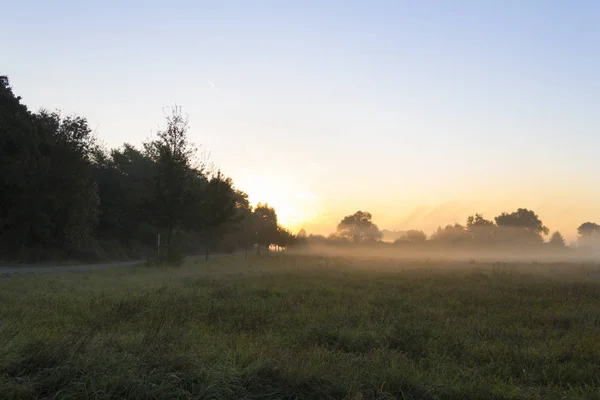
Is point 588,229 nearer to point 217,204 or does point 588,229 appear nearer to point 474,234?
point 474,234

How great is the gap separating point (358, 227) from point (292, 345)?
534 ft

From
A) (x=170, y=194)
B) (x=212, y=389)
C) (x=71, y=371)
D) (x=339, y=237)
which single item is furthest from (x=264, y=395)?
(x=339, y=237)

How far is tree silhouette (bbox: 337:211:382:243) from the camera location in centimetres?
16512

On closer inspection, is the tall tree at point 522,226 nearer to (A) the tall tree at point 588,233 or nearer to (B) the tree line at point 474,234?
(B) the tree line at point 474,234

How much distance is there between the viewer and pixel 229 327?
8039 mm

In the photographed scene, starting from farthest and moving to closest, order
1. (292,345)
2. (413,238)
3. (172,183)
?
(413,238)
(172,183)
(292,345)

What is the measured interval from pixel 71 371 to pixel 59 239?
36.5 meters

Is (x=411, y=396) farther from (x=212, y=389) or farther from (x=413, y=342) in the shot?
(x=413, y=342)

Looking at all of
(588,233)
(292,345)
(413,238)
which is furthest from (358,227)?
(292,345)

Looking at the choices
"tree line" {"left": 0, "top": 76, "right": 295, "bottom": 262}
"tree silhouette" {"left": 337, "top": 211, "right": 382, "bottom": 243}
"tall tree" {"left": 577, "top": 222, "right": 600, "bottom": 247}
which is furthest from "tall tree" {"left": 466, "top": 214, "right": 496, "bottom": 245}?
"tree line" {"left": 0, "top": 76, "right": 295, "bottom": 262}

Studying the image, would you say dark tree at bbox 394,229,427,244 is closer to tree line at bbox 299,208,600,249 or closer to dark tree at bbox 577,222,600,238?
tree line at bbox 299,208,600,249

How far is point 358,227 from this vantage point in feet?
548

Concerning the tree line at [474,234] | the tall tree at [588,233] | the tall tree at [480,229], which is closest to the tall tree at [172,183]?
the tree line at [474,234]

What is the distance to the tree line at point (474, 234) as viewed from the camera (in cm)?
13738
